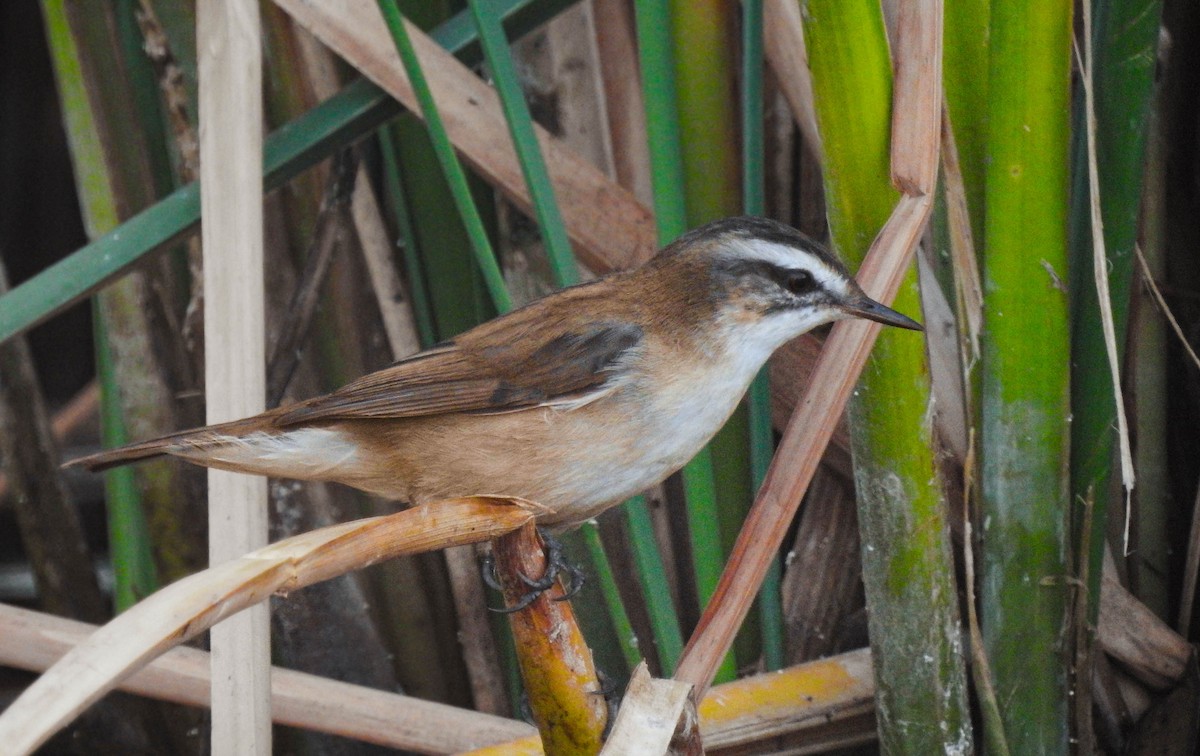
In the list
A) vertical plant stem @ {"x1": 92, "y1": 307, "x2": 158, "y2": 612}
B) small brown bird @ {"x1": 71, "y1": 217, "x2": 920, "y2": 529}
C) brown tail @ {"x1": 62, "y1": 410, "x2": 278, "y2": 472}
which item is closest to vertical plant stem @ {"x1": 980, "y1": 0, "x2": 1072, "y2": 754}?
small brown bird @ {"x1": 71, "y1": 217, "x2": 920, "y2": 529}

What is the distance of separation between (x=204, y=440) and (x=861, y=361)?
1.06m

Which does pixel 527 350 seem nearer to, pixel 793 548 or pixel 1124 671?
pixel 793 548

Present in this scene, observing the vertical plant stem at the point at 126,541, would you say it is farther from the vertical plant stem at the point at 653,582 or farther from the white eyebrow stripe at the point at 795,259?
the white eyebrow stripe at the point at 795,259

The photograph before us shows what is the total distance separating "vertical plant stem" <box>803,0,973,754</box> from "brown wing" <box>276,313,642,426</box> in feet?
1.50

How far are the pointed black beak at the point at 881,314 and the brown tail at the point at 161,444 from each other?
1007mm

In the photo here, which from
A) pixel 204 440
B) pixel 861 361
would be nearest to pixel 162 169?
pixel 204 440

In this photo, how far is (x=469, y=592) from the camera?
3055 millimetres

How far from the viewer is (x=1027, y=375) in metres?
2.02

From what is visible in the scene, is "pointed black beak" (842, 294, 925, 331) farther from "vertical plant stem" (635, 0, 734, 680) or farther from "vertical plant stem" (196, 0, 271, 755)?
"vertical plant stem" (196, 0, 271, 755)

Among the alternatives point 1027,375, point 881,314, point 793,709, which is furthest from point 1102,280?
point 793,709

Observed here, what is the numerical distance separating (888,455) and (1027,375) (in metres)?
0.28

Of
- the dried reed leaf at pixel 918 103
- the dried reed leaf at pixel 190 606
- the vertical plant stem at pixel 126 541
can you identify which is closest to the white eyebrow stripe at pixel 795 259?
the dried reed leaf at pixel 918 103

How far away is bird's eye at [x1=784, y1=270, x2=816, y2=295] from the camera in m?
2.04

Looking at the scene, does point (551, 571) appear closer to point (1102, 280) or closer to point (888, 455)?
point (888, 455)
